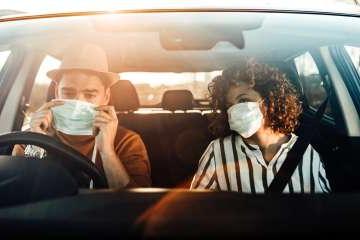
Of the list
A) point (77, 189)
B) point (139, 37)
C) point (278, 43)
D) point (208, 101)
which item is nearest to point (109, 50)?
point (139, 37)

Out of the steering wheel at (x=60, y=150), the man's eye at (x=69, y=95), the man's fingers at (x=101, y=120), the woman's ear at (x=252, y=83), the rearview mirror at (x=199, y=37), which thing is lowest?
the steering wheel at (x=60, y=150)

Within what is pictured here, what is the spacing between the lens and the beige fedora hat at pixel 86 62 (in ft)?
8.21

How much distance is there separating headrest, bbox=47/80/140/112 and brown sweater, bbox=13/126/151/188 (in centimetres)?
9

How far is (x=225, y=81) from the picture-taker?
8.05 feet

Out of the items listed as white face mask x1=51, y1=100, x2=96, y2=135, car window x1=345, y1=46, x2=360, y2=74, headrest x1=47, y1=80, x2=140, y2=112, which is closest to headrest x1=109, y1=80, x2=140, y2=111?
headrest x1=47, y1=80, x2=140, y2=112

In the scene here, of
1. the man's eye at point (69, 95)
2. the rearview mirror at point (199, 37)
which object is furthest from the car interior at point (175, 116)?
the man's eye at point (69, 95)

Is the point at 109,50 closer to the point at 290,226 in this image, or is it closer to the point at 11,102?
the point at 11,102

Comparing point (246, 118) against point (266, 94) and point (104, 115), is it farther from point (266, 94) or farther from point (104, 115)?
point (104, 115)

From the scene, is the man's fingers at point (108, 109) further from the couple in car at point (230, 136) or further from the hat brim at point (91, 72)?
the hat brim at point (91, 72)

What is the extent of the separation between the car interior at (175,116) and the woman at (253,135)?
6cm

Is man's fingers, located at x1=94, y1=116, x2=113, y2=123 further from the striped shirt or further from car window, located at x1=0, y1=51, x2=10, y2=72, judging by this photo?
car window, located at x1=0, y1=51, x2=10, y2=72

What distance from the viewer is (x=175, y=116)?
9.70 ft

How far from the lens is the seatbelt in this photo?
2189mm

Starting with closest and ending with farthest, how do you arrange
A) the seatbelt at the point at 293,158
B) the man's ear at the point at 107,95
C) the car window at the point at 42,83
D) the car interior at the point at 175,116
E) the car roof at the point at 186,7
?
the car interior at the point at 175,116 → the seatbelt at the point at 293,158 → the man's ear at the point at 107,95 → the car window at the point at 42,83 → the car roof at the point at 186,7
